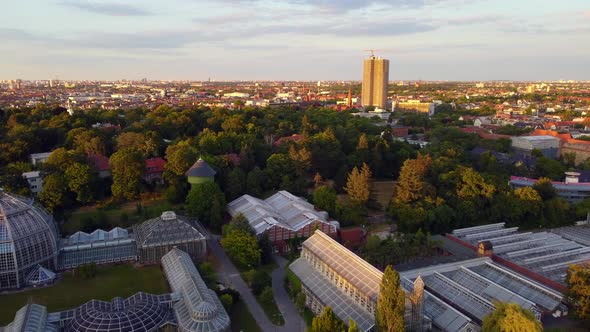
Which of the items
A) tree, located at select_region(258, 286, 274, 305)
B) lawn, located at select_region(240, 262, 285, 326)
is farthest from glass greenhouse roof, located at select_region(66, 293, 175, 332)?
lawn, located at select_region(240, 262, 285, 326)

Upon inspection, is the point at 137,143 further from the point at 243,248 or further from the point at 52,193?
the point at 243,248

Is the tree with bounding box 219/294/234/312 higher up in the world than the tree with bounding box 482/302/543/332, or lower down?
lower down

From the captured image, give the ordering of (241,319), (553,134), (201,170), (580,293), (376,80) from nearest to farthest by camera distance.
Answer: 1. (580,293)
2. (241,319)
3. (201,170)
4. (553,134)
5. (376,80)

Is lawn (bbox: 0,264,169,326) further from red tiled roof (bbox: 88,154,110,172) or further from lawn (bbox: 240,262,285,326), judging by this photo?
red tiled roof (bbox: 88,154,110,172)

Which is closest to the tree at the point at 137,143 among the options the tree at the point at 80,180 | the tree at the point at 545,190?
the tree at the point at 80,180

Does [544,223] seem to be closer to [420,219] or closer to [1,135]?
[420,219]

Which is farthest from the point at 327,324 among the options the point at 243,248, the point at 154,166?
the point at 154,166
